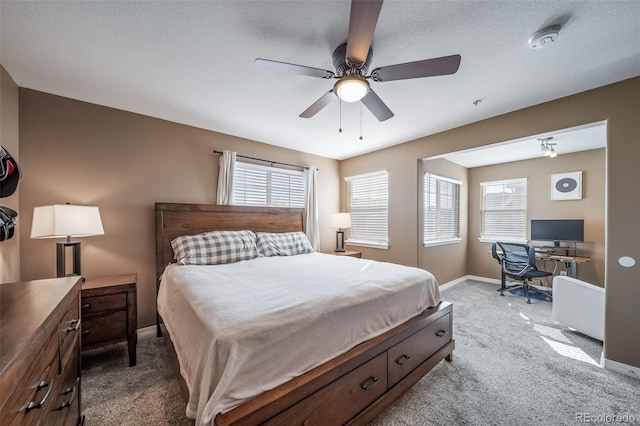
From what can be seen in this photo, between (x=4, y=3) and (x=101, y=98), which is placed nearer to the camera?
(x=4, y=3)

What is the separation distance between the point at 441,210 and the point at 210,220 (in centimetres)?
411

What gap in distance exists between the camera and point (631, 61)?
195 cm

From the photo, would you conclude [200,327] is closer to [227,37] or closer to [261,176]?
[227,37]

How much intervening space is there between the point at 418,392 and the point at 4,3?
12.1ft

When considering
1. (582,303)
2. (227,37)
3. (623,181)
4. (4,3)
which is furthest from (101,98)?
(582,303)

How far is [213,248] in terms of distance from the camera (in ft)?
9.21

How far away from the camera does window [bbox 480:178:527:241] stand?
16.1ft

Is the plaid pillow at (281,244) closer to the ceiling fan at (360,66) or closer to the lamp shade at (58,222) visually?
the lamp shade at (58,222)

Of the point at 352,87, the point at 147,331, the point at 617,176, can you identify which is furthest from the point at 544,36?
the point at 147,331

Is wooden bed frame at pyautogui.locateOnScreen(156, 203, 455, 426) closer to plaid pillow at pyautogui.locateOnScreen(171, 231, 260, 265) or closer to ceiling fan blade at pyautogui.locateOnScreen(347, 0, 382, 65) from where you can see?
plaid pillow at pyautogui.locateOnScreen(171, 231, 260, 265)

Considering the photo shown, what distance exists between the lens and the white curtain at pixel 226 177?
11.2 feet

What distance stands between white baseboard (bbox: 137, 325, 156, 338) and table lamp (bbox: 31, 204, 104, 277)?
1.01 meters

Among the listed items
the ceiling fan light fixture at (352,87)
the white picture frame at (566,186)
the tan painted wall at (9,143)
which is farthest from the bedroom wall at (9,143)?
the white picture frame at (566,186)

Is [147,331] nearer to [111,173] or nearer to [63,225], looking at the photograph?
[63,225]
